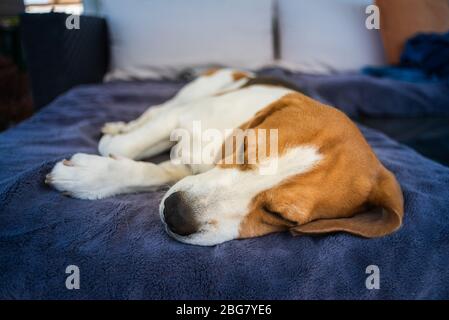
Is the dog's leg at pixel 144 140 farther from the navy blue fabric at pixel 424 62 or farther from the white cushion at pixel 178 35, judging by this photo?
the navy blue fabric at pixel 424 62

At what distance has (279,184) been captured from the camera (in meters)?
1.53

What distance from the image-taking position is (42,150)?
213 centimetres

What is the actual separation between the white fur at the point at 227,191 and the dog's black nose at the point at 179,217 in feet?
0.06

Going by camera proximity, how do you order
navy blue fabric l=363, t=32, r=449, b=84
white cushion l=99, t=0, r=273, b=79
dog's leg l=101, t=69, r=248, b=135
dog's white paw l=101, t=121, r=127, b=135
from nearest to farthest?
dog's white paw l=101, t=121, r=127, b=135
dog's leg l=101, t=69, r=248, b=135
navy blue fabric l=363, t=32, r=449, b=84
white cushion l=99, t=0, r=273, b=79

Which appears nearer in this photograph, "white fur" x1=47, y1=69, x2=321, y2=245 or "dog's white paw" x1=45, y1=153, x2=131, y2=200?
"white fur" x1=47, y1=69, x2=321, y2=245

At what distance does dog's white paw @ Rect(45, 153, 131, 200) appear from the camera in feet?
5.49

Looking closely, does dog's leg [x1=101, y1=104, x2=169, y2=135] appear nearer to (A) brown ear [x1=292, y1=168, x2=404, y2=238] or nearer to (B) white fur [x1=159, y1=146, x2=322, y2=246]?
(B) white fur [x1=159, y1=146, x2=322, y2=246]

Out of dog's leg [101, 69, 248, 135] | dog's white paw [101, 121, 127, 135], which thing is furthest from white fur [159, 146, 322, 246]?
dog's leg [101, 69, 248, 135]

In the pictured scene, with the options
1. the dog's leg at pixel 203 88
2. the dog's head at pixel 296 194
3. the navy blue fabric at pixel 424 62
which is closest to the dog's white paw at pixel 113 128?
the dog's leg at pixel 203 88

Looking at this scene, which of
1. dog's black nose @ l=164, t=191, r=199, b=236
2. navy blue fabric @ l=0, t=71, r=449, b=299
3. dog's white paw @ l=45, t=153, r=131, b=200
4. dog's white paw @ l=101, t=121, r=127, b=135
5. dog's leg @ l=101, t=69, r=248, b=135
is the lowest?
navy blue fabric @ l=0, t=71, r=449, b=299

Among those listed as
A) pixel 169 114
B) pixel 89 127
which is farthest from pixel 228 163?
pixel 89 127

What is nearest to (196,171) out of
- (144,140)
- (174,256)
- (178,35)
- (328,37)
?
(144,140)

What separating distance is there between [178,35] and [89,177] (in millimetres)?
2848

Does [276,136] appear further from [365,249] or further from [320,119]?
[365,249]
